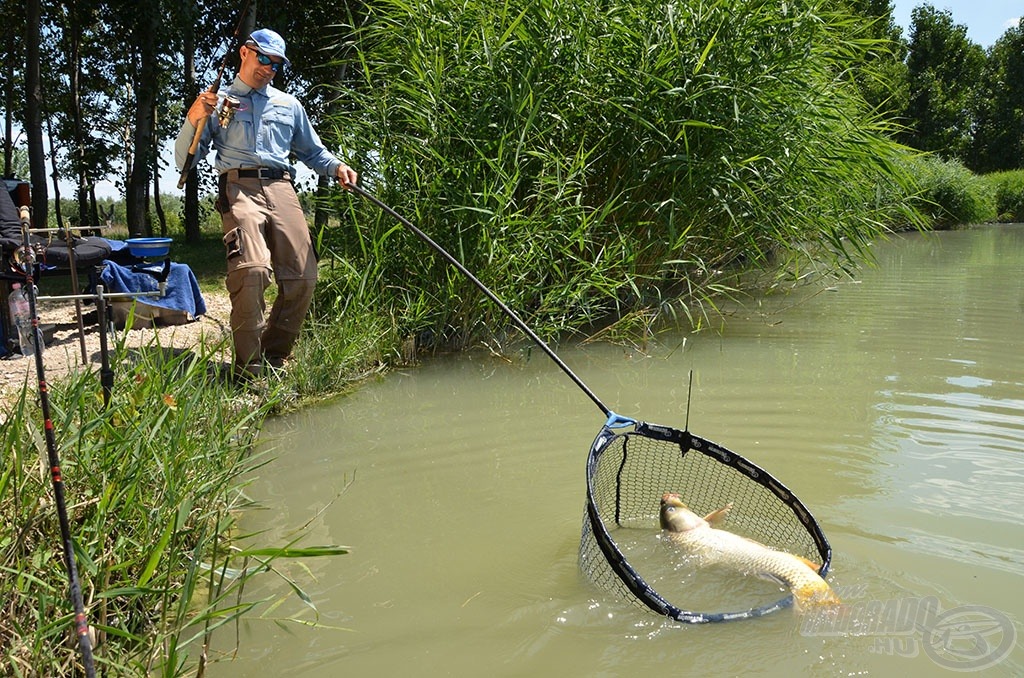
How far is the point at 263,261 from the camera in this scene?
17.9ft

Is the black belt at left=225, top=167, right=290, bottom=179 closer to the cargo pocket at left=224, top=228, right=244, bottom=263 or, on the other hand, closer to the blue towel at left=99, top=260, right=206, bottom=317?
the cargo pocket at left=224, top=228, right=244, bottom=263

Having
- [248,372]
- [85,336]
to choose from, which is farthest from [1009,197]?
[248,372]

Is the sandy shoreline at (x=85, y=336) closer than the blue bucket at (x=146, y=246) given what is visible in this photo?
Yes

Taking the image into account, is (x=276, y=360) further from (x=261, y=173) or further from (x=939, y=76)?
(x=939, y=76)

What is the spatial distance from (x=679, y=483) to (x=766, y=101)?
13.9 feet

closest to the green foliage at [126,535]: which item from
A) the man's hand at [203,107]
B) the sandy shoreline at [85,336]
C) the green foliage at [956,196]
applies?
the sandy shoreline at [85,336]

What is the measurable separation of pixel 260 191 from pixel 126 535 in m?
3.17

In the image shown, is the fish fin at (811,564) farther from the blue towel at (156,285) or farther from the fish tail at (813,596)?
the blue towel at (156,285)

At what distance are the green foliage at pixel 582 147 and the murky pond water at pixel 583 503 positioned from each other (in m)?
0.71

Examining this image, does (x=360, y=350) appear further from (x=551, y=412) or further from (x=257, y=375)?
(x=551, y=412)

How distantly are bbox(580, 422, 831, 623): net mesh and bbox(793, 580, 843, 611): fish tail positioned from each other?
4 centimetres

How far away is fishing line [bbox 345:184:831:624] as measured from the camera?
2809 millimetres

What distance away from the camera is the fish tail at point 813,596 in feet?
9.30

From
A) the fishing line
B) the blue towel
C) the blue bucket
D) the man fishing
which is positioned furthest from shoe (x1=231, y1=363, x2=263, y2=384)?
the blue bucket
